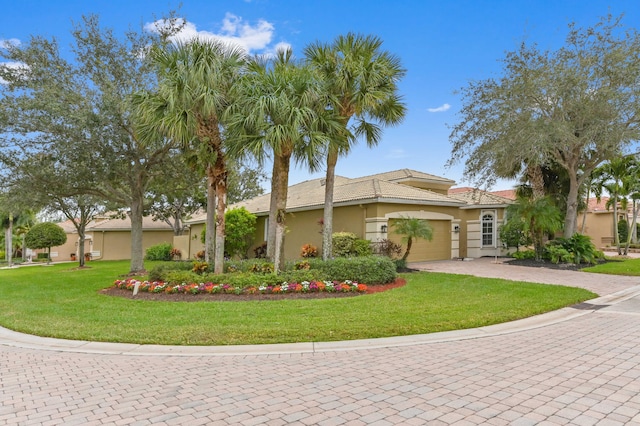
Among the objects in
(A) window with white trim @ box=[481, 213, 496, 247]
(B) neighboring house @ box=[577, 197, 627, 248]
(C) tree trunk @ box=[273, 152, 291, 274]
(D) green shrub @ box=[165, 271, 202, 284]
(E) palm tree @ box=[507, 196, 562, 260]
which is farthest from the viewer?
(B) neighboring house @ box=[577, 197, 627, 248]

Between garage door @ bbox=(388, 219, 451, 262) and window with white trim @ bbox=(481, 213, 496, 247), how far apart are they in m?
2.71

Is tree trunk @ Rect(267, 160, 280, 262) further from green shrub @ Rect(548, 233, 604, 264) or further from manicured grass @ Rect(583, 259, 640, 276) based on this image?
green shrub @ Rect(548, 233, 604, 264)

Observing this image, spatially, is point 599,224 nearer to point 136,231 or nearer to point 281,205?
point 281,205

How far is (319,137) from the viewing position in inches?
472

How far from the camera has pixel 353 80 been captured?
13.1 m

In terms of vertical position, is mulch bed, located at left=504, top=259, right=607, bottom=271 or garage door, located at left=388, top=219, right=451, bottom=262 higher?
garage door, located at left=388, top=219, right=451, bottom=262

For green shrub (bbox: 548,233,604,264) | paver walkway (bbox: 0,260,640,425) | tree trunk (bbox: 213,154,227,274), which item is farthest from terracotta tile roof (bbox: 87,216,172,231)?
paver walkway (bbox: 0,260,640,425)

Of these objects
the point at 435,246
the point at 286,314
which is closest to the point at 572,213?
the point at 435,246

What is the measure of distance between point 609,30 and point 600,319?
14.4 m

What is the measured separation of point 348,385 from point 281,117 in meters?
8.57

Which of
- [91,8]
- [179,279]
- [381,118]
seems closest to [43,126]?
[91,8]

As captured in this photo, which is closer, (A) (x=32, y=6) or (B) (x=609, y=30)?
(A) (x=32, y=6)

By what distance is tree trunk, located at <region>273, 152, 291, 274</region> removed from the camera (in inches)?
498

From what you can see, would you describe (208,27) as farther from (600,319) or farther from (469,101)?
(600,319)
